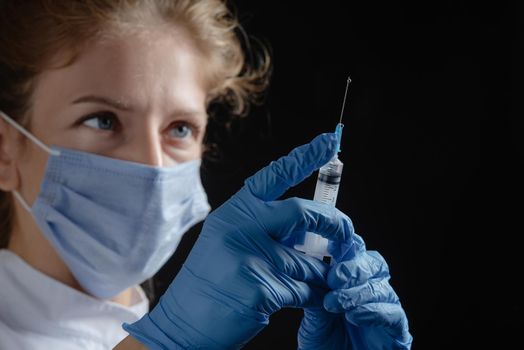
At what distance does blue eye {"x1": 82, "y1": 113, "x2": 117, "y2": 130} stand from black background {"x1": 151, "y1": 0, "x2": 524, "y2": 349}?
64 cm

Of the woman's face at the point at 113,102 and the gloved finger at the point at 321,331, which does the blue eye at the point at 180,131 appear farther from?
the gloved finger at the point at 321,331

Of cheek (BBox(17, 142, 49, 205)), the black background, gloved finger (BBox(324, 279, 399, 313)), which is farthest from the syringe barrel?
cheek (BBox(17, 142, 49, 205))

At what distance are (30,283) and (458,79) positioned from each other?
128 centimetres

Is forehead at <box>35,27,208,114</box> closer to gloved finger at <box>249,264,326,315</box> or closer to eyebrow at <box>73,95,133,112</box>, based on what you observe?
eyebrow at <box>73,95,133,112</box>

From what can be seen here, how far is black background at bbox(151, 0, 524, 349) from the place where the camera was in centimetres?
171

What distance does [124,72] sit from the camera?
1493mm

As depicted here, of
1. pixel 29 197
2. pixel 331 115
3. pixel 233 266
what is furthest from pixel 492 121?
pixel 29 197

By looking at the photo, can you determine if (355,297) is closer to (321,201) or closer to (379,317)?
(379,317)

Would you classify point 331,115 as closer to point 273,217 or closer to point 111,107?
point 111,107

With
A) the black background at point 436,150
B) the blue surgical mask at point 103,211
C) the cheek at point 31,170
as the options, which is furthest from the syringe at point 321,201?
the cheek at point 31,170

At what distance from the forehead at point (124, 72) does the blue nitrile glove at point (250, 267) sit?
479mm

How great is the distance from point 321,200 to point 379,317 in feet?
0.82

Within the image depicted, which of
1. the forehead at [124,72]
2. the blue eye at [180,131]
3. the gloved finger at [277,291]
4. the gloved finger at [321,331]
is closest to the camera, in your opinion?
the gloved finger at [277,291]

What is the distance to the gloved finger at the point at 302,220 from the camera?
111 centimetres
